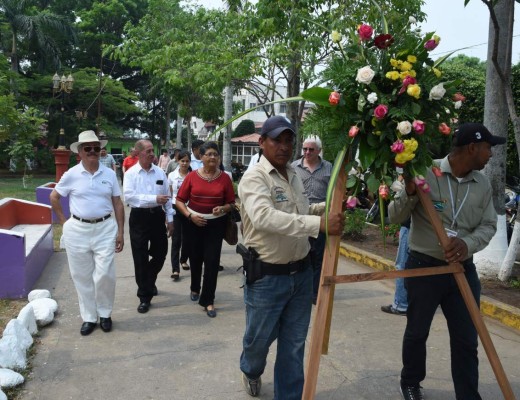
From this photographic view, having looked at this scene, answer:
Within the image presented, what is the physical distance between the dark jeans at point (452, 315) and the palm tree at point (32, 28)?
3345 centimetres

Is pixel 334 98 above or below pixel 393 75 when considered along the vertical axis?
below

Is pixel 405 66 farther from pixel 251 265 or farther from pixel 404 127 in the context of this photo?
pixel 251 265

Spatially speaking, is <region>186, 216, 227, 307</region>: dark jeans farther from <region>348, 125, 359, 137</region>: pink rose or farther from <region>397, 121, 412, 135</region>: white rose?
<region>397, 121, 412, 135</region>: white rose

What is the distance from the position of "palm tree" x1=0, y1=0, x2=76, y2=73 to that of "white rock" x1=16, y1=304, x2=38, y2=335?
3093 centimetres

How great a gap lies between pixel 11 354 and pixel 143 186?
231cm

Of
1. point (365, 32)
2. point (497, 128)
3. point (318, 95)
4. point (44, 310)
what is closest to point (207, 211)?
point (44, 310)

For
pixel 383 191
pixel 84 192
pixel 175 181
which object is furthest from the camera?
pixel 175 181

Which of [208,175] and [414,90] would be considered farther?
[208,175]

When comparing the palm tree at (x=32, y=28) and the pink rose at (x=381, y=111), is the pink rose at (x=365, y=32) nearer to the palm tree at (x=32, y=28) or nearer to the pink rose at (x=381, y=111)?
the pink rose at (x=381, y=111)

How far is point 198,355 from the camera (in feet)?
14.5

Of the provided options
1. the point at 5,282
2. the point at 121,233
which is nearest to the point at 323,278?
the point at 121,233

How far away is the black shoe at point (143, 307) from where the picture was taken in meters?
5.62

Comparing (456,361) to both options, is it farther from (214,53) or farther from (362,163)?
(214,53)

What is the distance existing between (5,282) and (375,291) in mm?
4432
